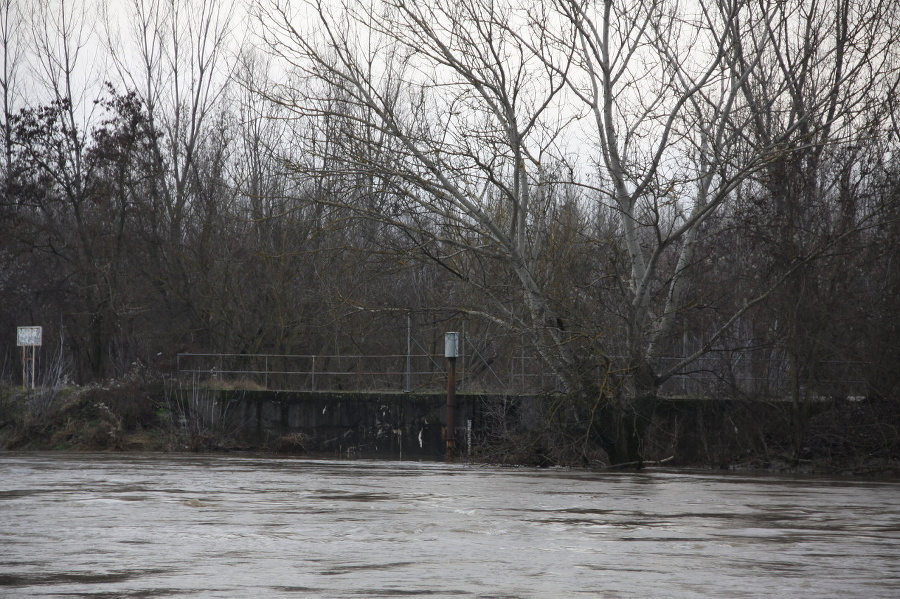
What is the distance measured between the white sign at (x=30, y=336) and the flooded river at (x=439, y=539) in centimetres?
2012

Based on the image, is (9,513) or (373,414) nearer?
(9,513)

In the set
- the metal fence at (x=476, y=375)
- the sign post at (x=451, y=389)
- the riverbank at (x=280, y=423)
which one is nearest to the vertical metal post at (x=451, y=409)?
the sign post at (x=451, y=389)

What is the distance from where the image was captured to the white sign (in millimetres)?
32303

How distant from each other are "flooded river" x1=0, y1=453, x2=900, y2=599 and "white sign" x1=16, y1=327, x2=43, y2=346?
20121 mm

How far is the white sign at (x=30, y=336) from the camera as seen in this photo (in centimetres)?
3230

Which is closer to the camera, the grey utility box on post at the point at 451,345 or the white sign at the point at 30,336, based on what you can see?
the grey utility box on post at the point at 451,345

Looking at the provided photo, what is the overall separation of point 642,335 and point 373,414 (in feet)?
39.1

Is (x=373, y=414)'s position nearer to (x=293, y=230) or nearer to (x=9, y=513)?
(x=293, y=230)

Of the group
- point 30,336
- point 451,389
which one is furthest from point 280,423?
point 30,336

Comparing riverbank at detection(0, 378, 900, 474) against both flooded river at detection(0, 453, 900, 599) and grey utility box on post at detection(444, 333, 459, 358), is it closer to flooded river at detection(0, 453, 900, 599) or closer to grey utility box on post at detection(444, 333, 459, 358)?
grey utility box on post at detection(444, 333, 459, 358)

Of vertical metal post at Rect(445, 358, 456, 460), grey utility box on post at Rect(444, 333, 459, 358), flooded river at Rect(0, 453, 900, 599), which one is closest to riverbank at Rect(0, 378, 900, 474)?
vertical metal post at Rect(445, 358, 456, 460)

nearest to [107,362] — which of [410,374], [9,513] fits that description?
[410,374]

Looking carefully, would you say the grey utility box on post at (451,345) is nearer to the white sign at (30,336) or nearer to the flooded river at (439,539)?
the flooded river at (439,539)

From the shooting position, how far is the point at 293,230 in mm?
35500
